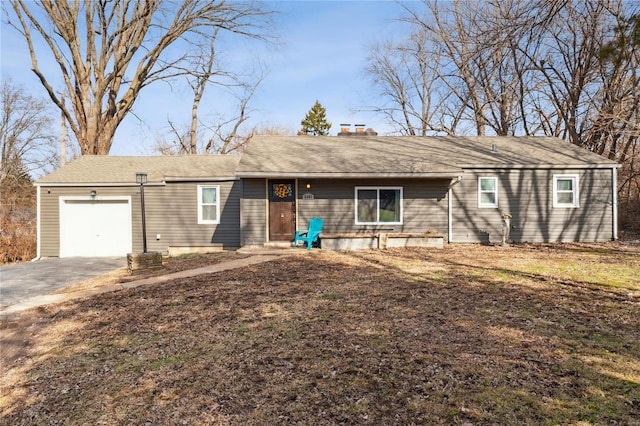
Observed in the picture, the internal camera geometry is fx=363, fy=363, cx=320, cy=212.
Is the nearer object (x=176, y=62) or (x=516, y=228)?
(x=516, y=228)

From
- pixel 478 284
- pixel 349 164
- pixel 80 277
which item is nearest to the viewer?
pixel 478 284

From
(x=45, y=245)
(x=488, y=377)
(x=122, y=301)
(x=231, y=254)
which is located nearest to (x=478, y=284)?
(x=488, y=377)

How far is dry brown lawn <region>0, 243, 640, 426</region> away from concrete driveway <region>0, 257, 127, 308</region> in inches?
78.9

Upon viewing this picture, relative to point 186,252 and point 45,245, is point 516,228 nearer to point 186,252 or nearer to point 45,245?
point 186,252

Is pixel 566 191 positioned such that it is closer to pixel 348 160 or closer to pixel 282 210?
pixel 348 160

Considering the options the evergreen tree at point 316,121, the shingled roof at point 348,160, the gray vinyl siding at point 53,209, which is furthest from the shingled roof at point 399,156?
the evergreen tree at point 316,121

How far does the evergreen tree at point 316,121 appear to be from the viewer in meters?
41.7

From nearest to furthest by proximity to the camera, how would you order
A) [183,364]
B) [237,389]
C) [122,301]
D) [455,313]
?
[237,389] → [183,364] → [455,313] → [122,301]

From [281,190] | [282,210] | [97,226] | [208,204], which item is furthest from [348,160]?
[97,226]

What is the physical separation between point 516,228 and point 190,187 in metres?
12.1

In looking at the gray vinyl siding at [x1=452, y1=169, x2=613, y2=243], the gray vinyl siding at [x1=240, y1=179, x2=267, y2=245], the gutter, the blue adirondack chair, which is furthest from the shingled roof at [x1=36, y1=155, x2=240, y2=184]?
the gray vinyl siding at [x1=452, y1=169, x2=613, y2=243]

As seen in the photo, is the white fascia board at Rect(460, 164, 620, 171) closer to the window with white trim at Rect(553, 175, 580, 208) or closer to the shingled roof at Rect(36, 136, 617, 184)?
the shingled roof at Rect(36, 136, 617, 184)

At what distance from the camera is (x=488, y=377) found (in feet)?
10.8

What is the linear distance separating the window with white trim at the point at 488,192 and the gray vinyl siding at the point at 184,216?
8.82 metres
